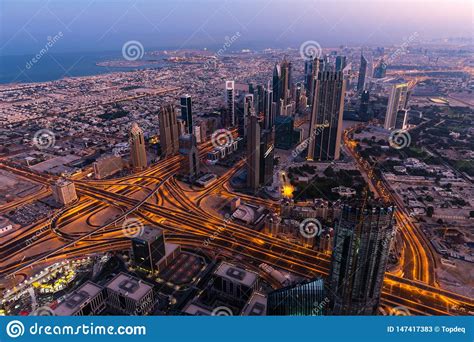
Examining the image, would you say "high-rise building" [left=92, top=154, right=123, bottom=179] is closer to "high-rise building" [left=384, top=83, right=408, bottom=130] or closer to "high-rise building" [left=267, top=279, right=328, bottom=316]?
"high-rise building" [left=267, top=279, right=328, bottom=316]

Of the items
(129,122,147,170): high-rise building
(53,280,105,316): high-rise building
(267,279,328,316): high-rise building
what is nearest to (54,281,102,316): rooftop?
(53,280,105,316): high-rise building

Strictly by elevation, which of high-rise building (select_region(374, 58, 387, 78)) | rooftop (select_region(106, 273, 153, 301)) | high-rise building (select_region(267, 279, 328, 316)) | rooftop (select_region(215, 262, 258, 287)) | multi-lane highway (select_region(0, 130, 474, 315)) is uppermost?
high-rise building (select_region(374, 58, 387, 78))

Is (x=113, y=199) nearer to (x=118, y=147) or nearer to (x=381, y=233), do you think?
(x=118, y=147)

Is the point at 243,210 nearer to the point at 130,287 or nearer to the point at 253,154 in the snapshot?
the point at 253,154

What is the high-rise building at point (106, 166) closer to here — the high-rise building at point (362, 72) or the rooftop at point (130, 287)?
the rooftop at point (130, 287)

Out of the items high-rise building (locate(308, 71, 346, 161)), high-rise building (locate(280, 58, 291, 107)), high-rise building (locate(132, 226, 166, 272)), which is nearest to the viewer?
high-rise building (locate(132, 226, 166, 272))

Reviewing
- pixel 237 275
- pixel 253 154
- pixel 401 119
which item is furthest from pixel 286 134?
pixel 237 275
